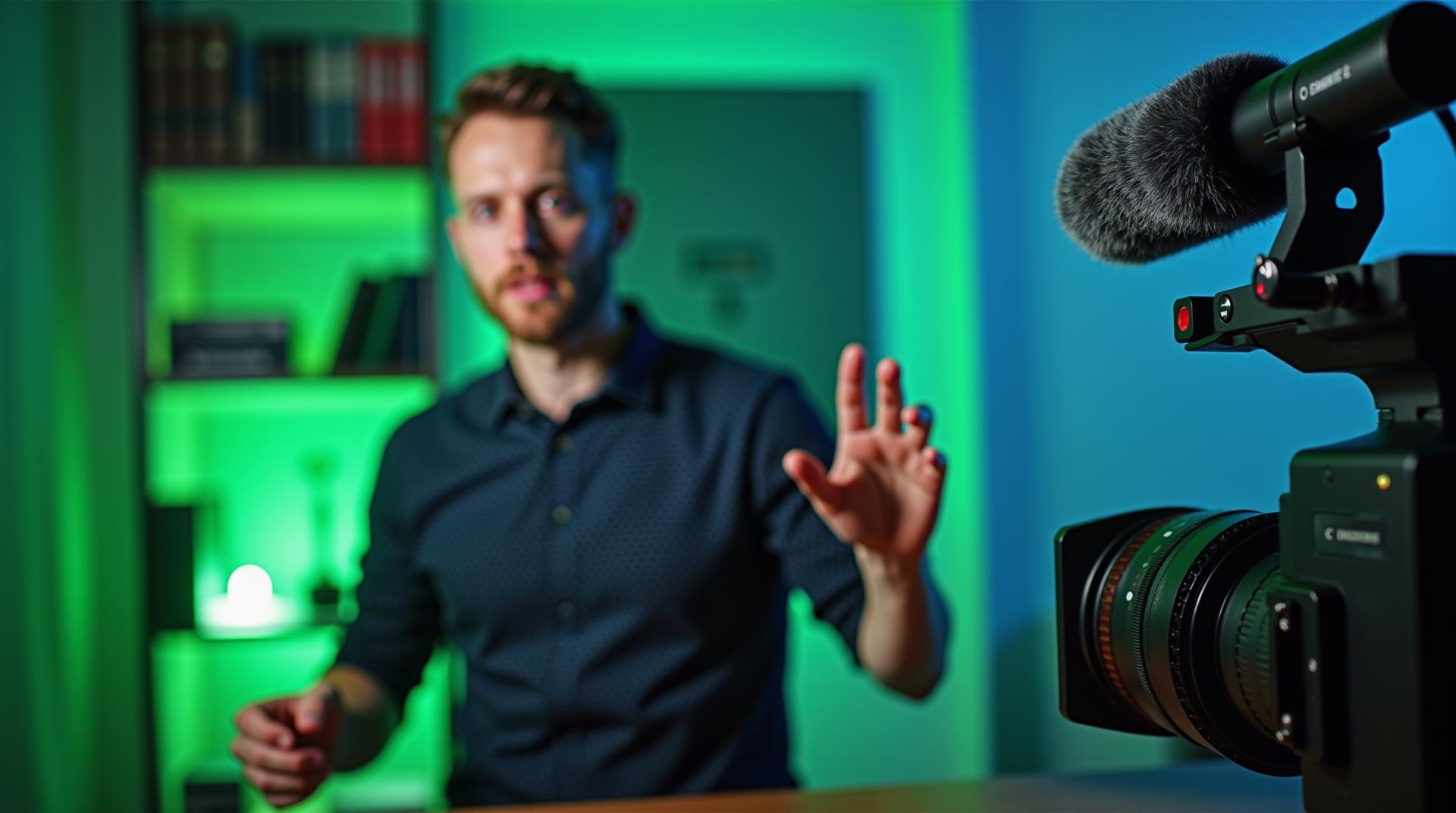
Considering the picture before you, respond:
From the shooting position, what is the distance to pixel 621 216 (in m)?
1.50

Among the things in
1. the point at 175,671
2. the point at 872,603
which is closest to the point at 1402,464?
the point at 872,603

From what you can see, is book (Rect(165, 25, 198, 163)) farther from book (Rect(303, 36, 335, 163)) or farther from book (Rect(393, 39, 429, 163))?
book (Rect(393, 39, 429, 163))

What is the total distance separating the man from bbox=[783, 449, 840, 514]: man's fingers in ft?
0.84

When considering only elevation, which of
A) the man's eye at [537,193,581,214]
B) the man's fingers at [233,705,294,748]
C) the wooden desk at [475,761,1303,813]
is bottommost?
the wooden desk at [475,761,1303,813]

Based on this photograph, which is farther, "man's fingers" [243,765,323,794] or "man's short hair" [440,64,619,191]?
"man's short hair" [440,64,619,191]

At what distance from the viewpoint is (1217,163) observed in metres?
0.66

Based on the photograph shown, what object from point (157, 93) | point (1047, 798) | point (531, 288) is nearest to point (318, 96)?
point (157, 93)

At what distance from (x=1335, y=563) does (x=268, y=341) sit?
5.96ft

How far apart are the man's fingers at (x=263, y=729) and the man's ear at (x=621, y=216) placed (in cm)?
71

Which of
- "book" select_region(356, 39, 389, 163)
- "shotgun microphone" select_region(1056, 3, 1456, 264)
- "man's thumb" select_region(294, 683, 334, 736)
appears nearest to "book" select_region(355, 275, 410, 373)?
"book" select_region(356, 39, 389, 163)

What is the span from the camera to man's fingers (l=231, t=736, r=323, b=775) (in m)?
1.04

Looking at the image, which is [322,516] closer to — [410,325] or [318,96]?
[410,325]

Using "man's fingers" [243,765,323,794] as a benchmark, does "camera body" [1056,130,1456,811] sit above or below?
above

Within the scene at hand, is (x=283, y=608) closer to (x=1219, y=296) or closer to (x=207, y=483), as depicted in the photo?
(x=207, y=483)
